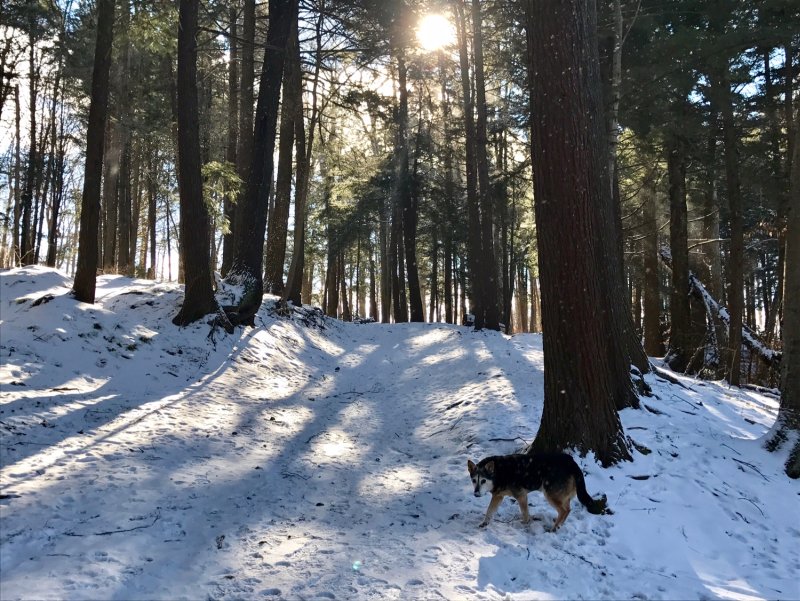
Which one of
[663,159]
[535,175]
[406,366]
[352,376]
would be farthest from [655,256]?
[535,175]

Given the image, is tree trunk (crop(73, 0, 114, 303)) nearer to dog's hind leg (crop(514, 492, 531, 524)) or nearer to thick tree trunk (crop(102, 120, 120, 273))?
dog's hind leg (crop(514, 492, 531, 524))

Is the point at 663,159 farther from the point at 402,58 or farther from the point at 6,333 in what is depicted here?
the point at 6,333

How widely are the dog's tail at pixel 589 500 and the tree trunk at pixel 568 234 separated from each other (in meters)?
0.86

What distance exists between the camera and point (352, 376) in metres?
12.4

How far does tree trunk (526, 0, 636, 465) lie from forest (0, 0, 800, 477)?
2 cm

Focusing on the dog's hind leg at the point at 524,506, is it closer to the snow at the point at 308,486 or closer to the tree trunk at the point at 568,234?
the snow at the point at 308,486

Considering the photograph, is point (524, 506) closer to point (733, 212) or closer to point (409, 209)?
point (733, 212)

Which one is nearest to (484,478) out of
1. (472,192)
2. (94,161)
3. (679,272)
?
(94,161)

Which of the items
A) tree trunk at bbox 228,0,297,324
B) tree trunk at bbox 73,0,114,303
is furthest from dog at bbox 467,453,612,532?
tree trunk at bbox 228,0,297,324

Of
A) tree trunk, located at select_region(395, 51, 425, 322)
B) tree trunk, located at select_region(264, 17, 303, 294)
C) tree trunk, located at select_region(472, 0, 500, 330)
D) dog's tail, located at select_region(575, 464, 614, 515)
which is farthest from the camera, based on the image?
tree trunk, located at select_region(395, 51, 425, 322)

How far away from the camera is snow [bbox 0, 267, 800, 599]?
3785mm

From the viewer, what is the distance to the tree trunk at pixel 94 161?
30.5 ft

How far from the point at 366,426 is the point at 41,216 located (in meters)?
25.3

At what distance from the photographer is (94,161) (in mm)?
9281
